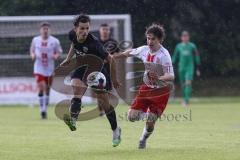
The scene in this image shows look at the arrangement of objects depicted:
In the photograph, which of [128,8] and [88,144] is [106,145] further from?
[128,8]

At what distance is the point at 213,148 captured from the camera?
9859mm

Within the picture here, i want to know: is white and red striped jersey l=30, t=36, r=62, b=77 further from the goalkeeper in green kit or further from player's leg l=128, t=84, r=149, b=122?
player's leg l=128, t=84, r=149, b=122

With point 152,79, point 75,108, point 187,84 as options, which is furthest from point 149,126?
point 187,84

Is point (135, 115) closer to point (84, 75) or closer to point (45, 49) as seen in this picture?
point (84, 75)

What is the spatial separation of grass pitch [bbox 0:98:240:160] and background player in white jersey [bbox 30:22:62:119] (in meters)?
0.59

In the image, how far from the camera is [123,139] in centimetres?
1135

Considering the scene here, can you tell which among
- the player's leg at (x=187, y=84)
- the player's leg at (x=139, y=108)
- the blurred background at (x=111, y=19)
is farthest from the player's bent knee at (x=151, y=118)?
the player's leg at (x=187, y=84)

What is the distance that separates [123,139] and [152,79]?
1695 mm

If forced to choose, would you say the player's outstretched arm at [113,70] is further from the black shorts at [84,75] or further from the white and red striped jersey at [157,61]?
the white and red striped jersey at [157,61]

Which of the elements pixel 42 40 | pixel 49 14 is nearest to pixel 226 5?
pixel 49 14

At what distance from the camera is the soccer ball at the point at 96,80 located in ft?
32.5

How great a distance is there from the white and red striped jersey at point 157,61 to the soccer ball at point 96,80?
0.56m

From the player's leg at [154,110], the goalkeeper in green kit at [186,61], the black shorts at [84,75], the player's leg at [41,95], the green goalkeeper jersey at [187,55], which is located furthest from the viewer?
the green goalkeeper jersey at [187,55]

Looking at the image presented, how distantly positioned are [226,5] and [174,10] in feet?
8.93
